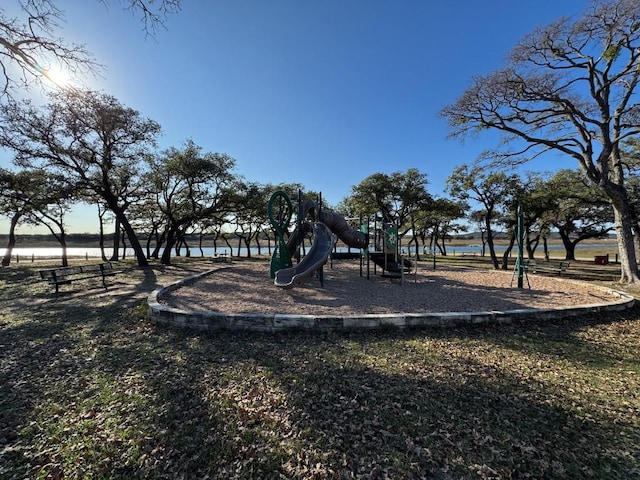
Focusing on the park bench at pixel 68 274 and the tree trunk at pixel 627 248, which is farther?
the tree trunk at pixel 627 248

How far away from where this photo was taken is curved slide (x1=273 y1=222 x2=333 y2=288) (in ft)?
29.4

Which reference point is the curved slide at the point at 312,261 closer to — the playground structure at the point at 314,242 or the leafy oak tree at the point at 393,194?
the playground structure at the point at 314,242

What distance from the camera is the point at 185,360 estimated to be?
399 cm

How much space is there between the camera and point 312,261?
947 cm

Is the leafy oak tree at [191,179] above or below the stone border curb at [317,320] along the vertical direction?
above

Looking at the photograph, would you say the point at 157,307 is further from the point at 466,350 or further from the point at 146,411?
the point at 466,350

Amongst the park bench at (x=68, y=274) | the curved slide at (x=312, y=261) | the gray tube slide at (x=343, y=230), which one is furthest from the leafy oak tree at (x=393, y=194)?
the park bench at (x=68, y=274)

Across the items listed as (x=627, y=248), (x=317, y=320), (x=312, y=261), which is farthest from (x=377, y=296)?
(x=627, y=248)

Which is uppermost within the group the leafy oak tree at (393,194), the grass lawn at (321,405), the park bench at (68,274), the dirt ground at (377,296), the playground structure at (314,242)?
the leafy oak tree at (393,194)

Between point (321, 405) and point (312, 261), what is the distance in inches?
261

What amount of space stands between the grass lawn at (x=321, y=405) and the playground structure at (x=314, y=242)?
15.0 ft

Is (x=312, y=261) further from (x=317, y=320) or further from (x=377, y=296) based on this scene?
(x=317, y=320)

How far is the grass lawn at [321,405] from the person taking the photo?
2.21m

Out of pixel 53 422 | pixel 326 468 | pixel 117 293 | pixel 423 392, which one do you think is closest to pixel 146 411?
pixel 53 422
